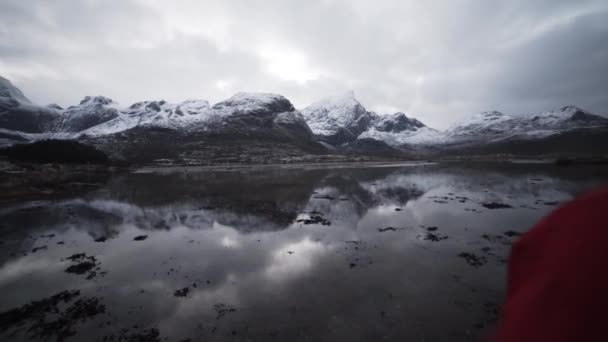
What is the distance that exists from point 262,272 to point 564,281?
16.9m

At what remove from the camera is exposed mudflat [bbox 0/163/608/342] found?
1185 centimetres

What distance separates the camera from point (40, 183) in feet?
213

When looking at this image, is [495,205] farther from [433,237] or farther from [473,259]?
[473,259]

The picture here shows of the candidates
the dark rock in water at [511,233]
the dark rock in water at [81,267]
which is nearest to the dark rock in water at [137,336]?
the dark rock in water at [81,267]

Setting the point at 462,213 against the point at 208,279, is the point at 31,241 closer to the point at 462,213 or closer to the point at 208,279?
the point at 208,279

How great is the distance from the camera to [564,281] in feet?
7.36

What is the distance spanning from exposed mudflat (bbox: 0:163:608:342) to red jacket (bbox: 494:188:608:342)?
1014cm

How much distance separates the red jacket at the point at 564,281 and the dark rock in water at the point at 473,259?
1777 cm

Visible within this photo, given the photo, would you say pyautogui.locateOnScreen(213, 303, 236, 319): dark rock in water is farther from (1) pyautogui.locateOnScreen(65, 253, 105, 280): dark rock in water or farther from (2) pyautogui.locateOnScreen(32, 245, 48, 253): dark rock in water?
(2) pyautogui.locateOnScreen(32, 245, 48, 253): dark rock in water

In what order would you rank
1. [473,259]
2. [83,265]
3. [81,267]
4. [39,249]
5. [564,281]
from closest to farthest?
[564,281] → [473,259] → [81,267] → [83,265] → [39,249]

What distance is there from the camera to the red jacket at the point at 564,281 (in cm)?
201

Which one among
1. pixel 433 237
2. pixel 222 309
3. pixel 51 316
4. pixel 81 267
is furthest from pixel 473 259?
pixel 81 267

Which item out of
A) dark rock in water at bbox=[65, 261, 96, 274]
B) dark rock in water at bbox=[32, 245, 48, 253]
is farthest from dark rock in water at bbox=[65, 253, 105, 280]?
dark rock in water at bbox=[32, 245, 48, 253]

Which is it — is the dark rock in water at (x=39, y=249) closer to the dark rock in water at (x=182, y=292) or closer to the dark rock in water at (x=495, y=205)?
the dark rock in water at (x=182, y=292)
